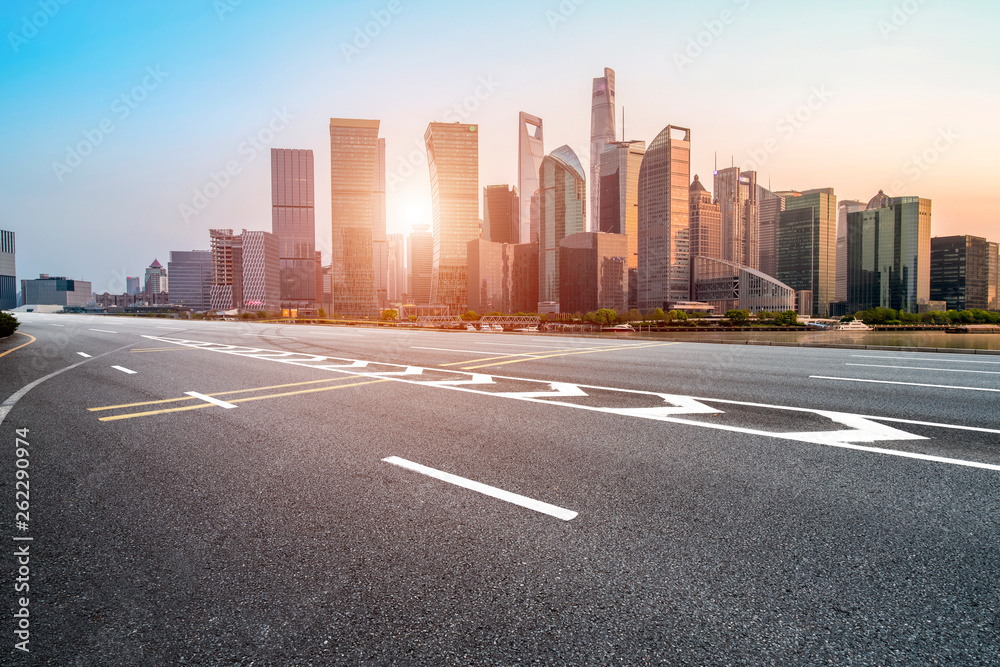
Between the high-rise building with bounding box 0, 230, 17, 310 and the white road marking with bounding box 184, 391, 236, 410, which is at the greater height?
the high-rise building with bounding box 0, 230, 17, 310

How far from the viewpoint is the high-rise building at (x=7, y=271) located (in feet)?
476

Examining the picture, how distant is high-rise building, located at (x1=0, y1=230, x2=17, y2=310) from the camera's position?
14500 cm

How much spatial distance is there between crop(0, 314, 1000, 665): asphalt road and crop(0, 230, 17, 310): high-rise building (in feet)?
637

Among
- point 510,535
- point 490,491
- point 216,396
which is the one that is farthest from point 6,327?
point 510,535

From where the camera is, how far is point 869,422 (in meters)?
5.73

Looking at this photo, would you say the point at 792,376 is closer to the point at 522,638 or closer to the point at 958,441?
the point at 958,441

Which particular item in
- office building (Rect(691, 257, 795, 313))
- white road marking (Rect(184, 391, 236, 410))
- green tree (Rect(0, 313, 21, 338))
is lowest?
white road marking (Rect(184, 391, 236, 410))

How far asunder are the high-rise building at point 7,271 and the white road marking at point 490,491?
195 m

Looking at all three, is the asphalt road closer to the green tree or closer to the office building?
the green tree

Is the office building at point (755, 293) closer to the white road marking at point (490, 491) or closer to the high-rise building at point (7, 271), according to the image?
the white road marking at point (490, 491)

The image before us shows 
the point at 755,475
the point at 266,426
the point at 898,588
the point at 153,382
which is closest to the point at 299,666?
the point at 898,588

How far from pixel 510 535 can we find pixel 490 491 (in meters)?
0.71

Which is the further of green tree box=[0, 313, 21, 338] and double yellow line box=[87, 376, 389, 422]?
green tree box=[0, 313, 21, 338]

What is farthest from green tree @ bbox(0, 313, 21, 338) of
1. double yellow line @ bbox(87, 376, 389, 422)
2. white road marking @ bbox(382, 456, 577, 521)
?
white road marking @ bbox(382, 456, 577, 521)
